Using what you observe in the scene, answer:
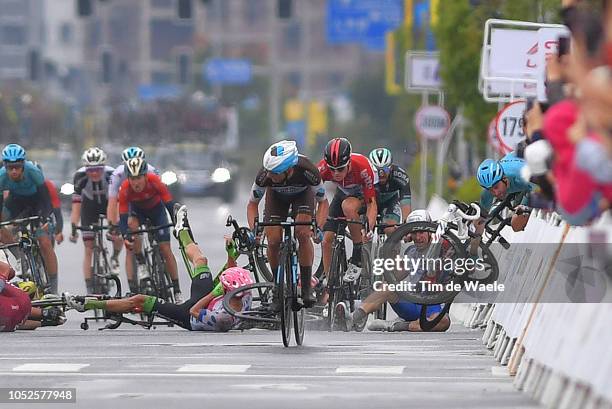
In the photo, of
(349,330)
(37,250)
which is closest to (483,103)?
(37,250)

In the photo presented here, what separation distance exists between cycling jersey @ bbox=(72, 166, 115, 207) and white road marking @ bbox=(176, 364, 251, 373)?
8.45 meters

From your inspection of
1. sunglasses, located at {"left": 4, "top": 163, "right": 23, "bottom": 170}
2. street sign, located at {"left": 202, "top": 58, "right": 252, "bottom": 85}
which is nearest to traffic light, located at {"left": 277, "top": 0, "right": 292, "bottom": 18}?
sunglasses, located at {"left": 4, "top": 163, "right": 23, "bottom": 170}

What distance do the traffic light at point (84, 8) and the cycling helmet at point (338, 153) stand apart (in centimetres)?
3727

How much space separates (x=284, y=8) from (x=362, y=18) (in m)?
15.5

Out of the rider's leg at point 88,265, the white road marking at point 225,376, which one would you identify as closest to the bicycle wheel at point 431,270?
the white road marking at point 225,376

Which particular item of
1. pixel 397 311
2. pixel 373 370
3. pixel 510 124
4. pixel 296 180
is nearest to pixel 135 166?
pixel 397 311

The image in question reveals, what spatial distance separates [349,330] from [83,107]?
487 feet

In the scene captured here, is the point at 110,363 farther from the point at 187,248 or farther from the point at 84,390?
the point at 187,248

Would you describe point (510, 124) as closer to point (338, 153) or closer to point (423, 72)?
point (338, 153)

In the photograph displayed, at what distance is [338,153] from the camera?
59.9 feet

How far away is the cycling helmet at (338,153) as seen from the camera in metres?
18.3

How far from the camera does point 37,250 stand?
879 inches

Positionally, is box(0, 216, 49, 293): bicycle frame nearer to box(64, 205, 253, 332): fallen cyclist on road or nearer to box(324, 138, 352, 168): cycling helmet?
box(64, 205, 253, 332): fallen cyclist on road

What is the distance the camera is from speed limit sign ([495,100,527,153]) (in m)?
26.6
